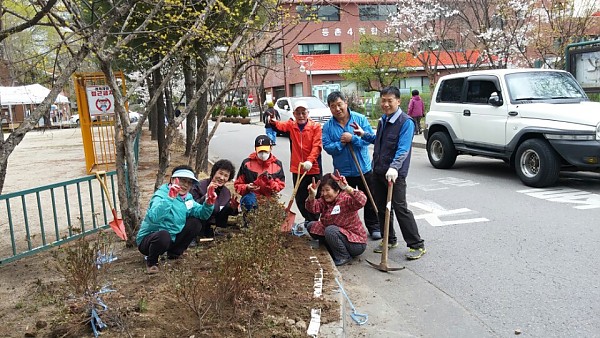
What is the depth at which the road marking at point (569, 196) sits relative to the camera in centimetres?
727

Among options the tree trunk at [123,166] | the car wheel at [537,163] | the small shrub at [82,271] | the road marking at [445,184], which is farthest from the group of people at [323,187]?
the car wheel at [537,163]

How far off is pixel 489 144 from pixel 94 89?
28.1ft

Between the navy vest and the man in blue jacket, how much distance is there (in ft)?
0.72

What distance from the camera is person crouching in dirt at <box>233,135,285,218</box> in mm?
5852

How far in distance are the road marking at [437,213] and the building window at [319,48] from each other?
1443 inches

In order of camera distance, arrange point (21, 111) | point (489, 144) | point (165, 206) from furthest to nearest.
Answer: point (21, 111), point (489, 144), point (165, 206)

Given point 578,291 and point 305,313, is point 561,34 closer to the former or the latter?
point 578,291

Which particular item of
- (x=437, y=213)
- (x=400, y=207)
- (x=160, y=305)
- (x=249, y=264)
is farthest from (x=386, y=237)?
(x=437, y=213)

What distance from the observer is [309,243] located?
582cm

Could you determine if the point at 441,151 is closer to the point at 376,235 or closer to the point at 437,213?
the point at 437,213

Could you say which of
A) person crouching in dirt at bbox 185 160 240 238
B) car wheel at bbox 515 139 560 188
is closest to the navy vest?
person crouching in dirt at bbox 185 160 240 238

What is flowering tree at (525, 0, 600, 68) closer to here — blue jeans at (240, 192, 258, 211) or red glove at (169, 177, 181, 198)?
blue jeans at (240, 192, 258, 211)

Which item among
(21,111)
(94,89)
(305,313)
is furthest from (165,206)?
(21,111)

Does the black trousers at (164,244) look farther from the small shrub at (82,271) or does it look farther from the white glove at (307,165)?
the white glove at (307,165)
